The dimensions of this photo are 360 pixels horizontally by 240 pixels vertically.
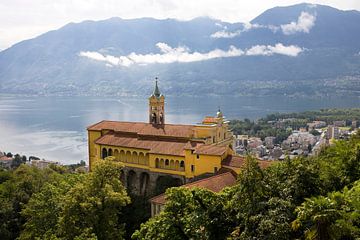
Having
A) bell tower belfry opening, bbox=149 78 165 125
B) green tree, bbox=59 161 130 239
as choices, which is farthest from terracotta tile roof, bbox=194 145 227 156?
bell tower belfry opening, bbox=149 78 165 125

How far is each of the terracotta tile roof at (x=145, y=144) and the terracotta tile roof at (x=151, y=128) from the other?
779 mm

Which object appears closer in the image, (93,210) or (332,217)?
(332,217)

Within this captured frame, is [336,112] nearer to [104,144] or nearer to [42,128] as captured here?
[42,128]

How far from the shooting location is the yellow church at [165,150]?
3394 centimetres

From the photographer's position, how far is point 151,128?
40.8 m

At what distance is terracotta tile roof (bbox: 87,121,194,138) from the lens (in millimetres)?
38406

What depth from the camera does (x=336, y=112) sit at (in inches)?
5837

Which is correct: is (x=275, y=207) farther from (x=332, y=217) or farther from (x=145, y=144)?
(x=145, y=144)

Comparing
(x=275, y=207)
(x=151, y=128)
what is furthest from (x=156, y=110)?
(x=275, y=207)

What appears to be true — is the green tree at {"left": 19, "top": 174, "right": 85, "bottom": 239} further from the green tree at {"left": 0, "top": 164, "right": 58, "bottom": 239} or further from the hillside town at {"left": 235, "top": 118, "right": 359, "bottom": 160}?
the hillside town at {"left": 235, "top": 118, "right": 359, "bottom": 160}

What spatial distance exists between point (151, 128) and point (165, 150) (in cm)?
451

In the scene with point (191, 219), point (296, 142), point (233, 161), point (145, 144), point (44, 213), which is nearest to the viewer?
point (191, 219)

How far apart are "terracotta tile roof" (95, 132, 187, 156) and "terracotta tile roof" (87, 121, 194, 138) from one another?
779mm

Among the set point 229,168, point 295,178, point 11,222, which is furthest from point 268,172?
point 11,222
